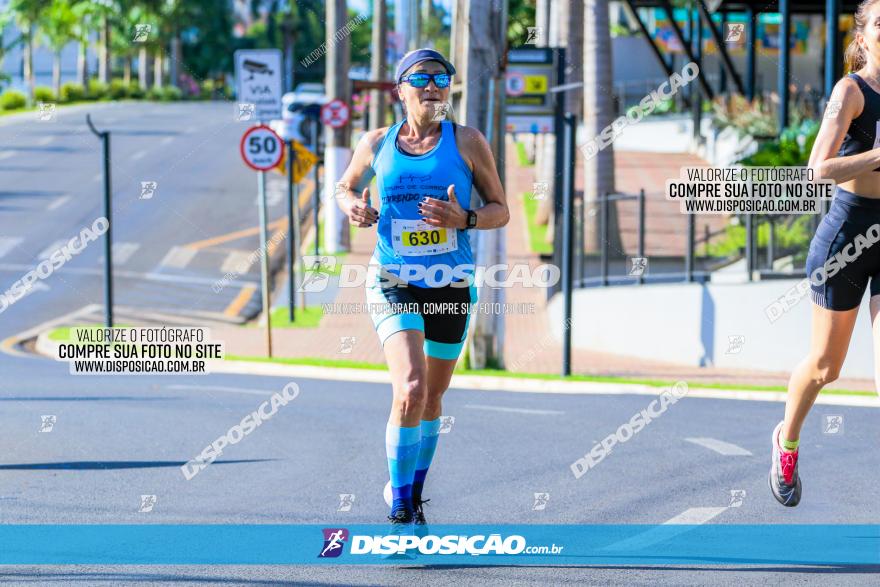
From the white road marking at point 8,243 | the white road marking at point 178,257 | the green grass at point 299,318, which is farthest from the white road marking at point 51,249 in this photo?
the green grass at point 299,318

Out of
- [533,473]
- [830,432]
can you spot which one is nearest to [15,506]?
[533,473]

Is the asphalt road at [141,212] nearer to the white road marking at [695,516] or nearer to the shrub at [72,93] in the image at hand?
the white road marking at [695,516]

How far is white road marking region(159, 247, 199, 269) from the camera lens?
3006cm

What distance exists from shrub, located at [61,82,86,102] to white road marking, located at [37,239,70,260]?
159 feet

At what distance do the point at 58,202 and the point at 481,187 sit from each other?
106 feet

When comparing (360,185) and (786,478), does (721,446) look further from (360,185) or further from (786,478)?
(360,185)

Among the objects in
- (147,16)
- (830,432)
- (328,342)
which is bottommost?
(328,342)

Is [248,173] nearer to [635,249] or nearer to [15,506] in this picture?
[635,249]

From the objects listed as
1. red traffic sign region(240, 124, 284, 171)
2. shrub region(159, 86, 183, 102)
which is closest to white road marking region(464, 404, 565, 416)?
red traffic sign region(240, 124, 284, 171)

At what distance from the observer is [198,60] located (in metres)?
110

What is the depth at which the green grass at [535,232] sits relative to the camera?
30875mm

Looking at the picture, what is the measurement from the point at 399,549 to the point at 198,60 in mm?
106946

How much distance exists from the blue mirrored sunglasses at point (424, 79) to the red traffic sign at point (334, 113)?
25.3 m

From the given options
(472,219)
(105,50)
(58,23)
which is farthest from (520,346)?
(105,50)
